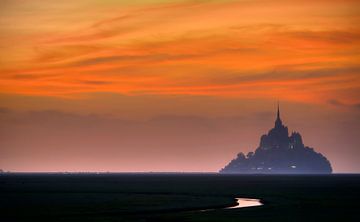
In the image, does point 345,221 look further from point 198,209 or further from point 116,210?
point 116,210

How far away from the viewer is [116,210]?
96.0 metres

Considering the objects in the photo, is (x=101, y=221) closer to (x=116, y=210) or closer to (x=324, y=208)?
(x=116, y=210)

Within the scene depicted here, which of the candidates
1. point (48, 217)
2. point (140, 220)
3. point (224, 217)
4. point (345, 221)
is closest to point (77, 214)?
point (48, 217)

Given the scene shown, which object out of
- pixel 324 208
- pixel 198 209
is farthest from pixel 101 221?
pixel 324 208

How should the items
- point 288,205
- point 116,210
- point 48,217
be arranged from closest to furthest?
point 48,217 → point 116,210 → point 288,205

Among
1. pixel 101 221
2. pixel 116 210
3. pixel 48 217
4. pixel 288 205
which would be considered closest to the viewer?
pixel 101 221

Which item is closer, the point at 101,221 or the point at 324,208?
the point at 101,221

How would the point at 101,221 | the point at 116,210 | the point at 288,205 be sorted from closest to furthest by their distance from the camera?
1. the point at 101,221
2. the point at 116,210
3. the point at 288,205

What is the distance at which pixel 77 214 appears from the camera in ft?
286

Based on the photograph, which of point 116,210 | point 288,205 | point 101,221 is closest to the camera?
point 101,221

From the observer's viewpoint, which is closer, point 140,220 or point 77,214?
point 140,220

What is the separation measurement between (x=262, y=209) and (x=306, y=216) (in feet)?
48.4

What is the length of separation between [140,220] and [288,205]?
34694 millimetres

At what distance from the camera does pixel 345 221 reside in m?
78.0
